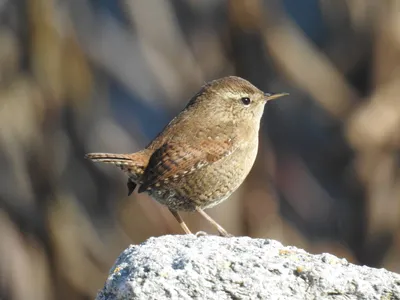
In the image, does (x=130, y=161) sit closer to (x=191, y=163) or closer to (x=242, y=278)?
(x=191, y=163)

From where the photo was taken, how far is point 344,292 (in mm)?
2826

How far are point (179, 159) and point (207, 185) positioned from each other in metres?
0.18

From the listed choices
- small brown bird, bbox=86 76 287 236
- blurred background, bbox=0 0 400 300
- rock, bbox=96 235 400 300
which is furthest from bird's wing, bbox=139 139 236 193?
blurred background, bbox=0 0 400 300

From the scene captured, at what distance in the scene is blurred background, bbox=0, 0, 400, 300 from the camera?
7914 mm

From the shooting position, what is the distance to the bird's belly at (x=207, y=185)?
452 cm

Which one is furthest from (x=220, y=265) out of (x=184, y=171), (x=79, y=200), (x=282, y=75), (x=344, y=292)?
(x=79, y=200)

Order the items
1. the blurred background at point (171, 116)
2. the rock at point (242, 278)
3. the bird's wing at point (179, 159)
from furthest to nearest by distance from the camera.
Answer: the blurred background at point (171, 116)
the bird's wing at point (179, 159)
the rock at point (242, 278)

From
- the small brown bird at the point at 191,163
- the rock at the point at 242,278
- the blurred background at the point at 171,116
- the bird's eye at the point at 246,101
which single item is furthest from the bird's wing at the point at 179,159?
the blurred background at the point at 171,116

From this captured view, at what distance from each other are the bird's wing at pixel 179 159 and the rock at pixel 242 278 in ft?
4.97

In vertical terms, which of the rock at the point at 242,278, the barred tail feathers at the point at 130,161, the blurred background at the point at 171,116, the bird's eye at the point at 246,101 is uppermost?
the blurred background at the point at 171,116

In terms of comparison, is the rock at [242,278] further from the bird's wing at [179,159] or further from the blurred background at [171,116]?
the blurred background at [171,116]

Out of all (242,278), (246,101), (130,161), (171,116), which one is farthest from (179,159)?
(171,116)

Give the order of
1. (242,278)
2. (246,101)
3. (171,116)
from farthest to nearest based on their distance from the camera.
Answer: (171,116)
(246,101)
(242,278)

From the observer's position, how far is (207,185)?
4.52 meters
